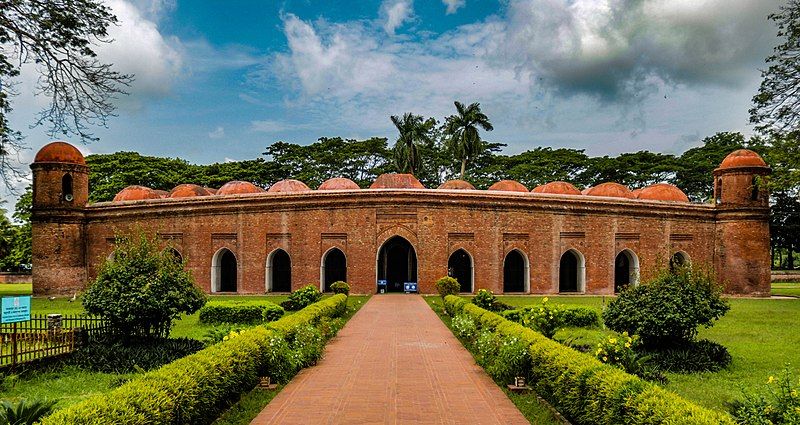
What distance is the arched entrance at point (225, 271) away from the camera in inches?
1024

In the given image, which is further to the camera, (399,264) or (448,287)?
(399,264)

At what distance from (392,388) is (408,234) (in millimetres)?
16857

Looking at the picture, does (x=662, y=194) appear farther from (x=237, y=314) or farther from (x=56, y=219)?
(x=56, y=219)

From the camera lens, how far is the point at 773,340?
11984mm

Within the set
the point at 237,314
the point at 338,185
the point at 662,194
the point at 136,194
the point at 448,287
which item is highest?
the point at 338,185

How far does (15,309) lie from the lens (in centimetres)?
898

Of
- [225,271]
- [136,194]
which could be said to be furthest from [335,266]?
[136,194]

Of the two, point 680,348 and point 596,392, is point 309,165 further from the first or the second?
point 596,392

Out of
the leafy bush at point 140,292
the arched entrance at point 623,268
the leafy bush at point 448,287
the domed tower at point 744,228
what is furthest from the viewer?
Answer: the arched entrance at point 623,268

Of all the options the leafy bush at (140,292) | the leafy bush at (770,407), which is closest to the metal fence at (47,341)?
the leafy bush at (140,292)

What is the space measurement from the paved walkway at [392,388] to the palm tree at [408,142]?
28.4 metres

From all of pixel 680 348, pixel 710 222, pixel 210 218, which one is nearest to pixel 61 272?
pixel 210 218

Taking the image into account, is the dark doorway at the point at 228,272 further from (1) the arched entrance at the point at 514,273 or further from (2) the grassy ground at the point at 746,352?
(2) the grassy ground at the point at 746,352

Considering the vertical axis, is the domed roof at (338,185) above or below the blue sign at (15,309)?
above
